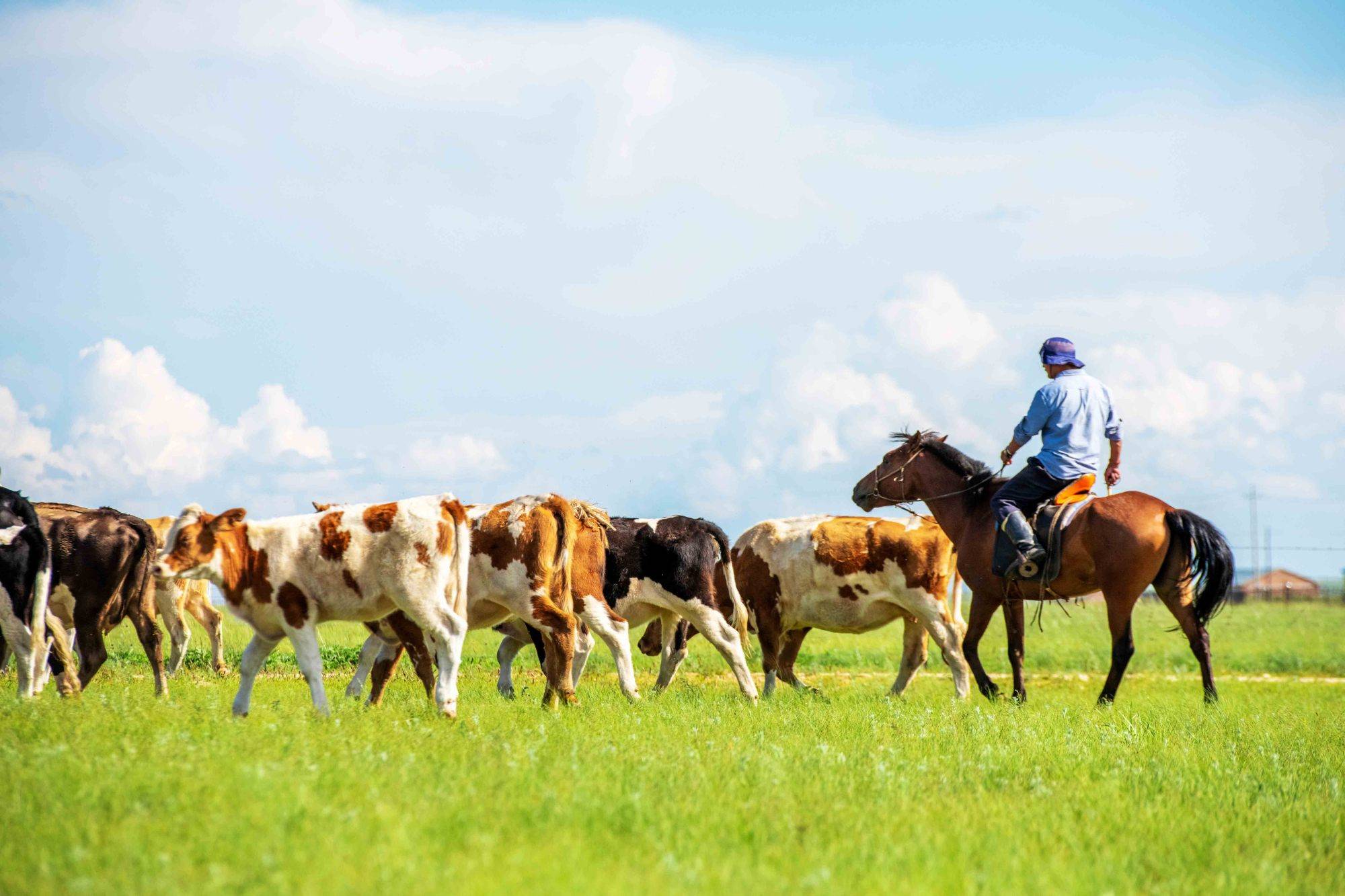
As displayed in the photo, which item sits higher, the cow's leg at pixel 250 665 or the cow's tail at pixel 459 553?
the cow's tail at pixel 459 553

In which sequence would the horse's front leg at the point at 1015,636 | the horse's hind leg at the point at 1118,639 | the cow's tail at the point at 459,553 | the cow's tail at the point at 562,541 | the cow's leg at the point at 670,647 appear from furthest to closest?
1. the cow's leg at the point at 670,647
2. the horse's front leg at the point at 1015,636
3. the horse's hind leg at the point at 1118,639
4. the cow's tail at the point at 562,541
5. the cow's tail at the point at 459,553

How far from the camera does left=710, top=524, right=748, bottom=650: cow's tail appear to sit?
14797mm

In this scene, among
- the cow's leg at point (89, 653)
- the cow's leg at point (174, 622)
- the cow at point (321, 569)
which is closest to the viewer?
the cow at point (321, 569)

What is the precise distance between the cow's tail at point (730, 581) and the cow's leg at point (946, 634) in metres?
2.22

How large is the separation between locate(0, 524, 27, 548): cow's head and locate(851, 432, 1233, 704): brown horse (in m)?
10.1

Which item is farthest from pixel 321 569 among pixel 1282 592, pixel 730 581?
pixel 1282 592

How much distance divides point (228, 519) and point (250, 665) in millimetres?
1259

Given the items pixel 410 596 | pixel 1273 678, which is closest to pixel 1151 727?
pixel 410 596

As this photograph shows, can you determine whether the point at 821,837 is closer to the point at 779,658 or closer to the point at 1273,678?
the point at 779,658

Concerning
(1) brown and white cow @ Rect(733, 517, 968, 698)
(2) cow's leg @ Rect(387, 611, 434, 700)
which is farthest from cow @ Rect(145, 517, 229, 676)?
(1) brown and white cow @ Rect(733, 517, 968, 698)

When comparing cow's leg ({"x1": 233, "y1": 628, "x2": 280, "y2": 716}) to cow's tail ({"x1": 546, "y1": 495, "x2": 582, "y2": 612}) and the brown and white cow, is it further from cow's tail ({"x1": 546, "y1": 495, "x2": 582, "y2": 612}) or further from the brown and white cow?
the brown and white cow

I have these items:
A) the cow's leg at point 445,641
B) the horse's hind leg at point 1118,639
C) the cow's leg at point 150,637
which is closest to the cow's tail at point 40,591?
the cow's leg at point 150,637

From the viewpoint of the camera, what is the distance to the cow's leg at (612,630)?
13.0 meters

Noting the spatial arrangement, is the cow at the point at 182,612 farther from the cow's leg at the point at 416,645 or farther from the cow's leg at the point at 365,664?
the cow's leg at the point at 416,645
